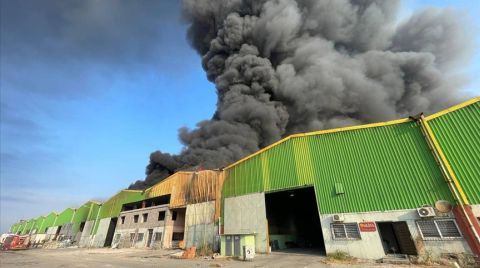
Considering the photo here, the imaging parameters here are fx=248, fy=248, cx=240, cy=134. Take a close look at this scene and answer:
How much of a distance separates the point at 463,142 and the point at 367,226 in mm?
6448

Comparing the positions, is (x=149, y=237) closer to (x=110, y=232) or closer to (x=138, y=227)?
(x=138, y=227)

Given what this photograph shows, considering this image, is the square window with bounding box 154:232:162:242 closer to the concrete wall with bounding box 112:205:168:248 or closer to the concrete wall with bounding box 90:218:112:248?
the concrete wall with bounding box 112:205:168:248

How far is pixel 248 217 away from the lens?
19344 mm

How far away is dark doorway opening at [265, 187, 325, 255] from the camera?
22625 millimetres

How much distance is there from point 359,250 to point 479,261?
→ 4.93 meters

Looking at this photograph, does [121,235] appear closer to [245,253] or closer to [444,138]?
[245,253]

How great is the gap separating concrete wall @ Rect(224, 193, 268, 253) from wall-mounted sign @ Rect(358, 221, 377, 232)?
6.51 metres

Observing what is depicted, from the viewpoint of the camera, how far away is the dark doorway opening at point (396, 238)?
14.0 meters

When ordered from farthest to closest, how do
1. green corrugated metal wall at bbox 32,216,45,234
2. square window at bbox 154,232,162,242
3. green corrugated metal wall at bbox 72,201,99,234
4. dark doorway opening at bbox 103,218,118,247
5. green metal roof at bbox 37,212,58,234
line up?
green corrugated metal wall at bbox 32,216,45,234 < green metal roof at bbox 37,212,58,234 < green corrugated metal wall at bbox 72,201,99,234 < dark doorway opening at bbox 103,218,118,247 < square window at bbox 154,232,162,242

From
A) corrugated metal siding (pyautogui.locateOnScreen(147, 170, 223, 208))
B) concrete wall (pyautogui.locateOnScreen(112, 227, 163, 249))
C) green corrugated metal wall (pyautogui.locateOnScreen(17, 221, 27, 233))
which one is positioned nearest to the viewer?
corrugated metal siding (pyautogui.locateOnScreen(147, 170, 223, 208))

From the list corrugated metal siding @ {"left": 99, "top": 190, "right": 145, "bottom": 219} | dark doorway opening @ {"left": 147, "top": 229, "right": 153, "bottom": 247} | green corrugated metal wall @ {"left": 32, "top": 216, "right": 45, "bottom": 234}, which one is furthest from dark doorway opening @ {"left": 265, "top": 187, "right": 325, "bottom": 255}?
green corrugated metal wall @ {"left": 32, "top": 216, "right": 45, "bottom": 234}

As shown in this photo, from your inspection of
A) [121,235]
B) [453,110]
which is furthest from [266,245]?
[121,235]

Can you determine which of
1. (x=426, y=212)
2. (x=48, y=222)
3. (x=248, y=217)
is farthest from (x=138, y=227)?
(x=48, y=222)

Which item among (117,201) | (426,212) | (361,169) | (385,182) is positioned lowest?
(426,212)
